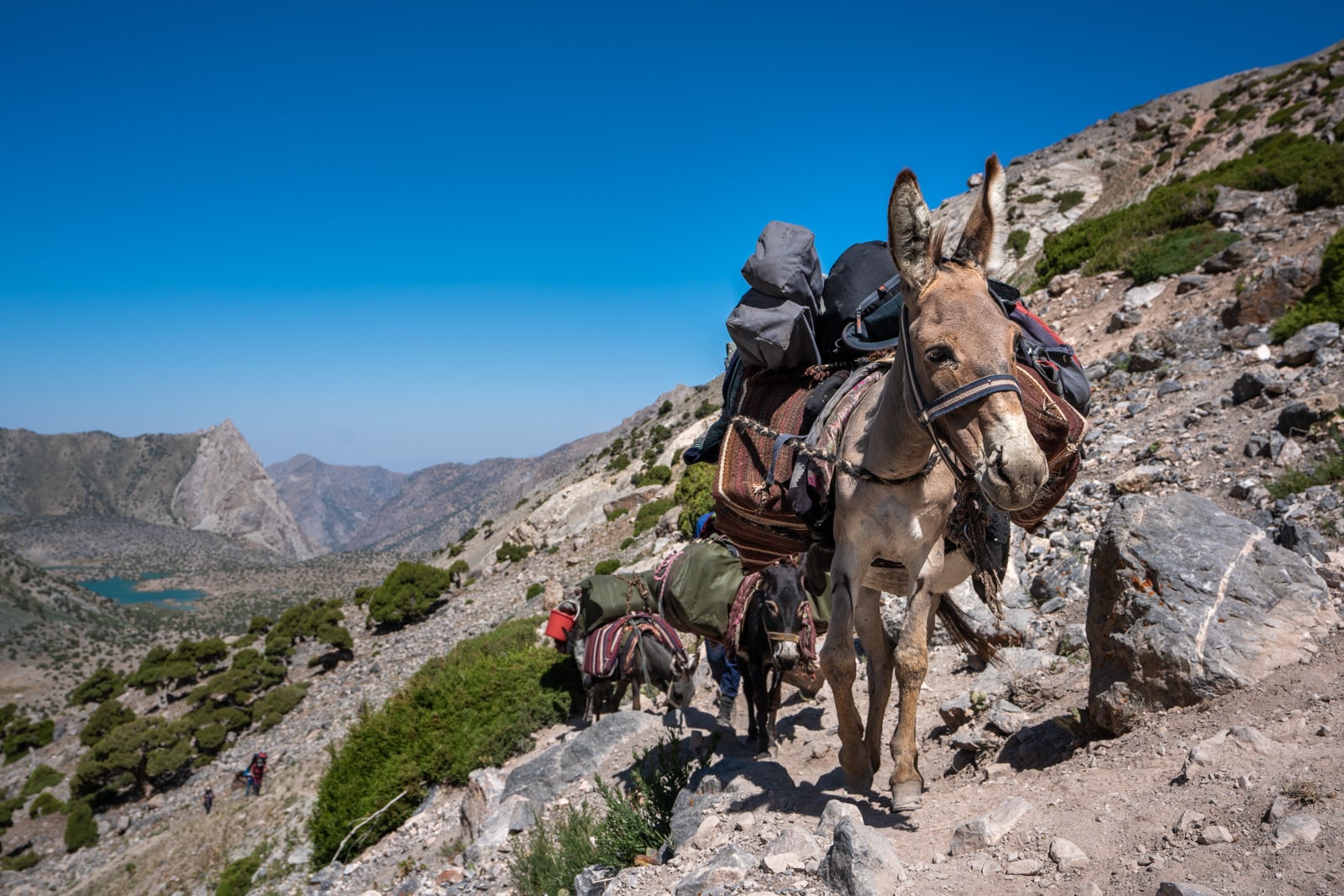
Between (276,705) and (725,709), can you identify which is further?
(276,705)

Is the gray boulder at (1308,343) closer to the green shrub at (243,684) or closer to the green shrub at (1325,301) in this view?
the green shrub at (1325,301)

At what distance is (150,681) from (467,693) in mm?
44483

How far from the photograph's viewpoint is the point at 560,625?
40.9 feet

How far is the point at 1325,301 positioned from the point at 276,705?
37.6 m

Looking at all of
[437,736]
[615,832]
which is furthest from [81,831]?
[615,832]

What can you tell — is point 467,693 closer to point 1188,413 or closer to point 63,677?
point 1188,413

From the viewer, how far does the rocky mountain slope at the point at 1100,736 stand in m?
2.97

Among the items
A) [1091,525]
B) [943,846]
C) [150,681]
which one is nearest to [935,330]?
[943,846]

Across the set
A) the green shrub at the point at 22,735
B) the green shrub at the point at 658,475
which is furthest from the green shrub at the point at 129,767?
the green shrub at the point at 658,475

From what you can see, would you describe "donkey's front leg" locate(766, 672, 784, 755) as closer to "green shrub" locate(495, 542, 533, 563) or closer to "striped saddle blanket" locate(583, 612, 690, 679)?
"striped saddle blanket" locate(583, 612, 690, 679)

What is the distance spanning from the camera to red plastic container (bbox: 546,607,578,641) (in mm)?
12367

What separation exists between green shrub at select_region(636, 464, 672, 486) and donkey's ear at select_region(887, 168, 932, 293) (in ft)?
88.7

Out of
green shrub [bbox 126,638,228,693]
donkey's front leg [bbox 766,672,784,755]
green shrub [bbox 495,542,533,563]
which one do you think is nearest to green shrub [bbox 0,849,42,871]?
green shrub [bbox 126,638,228,693]

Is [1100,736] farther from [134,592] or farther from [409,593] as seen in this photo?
[134,592]
